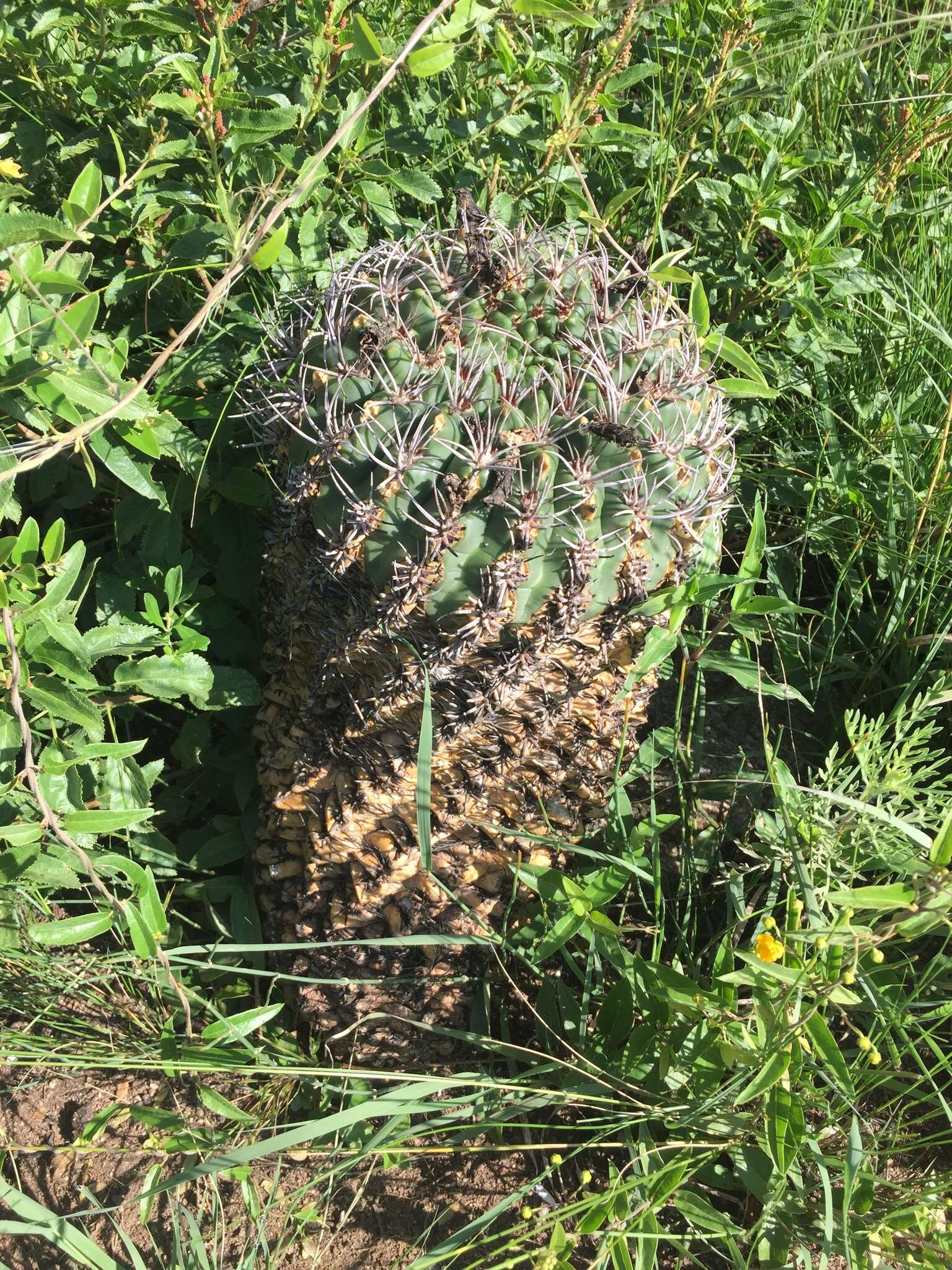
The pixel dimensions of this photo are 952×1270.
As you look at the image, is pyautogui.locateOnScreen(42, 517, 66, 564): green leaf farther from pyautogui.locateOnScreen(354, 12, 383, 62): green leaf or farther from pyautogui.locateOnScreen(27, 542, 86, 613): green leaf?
pyautogui.locateOnScreen(354, 12, 383, 62): green leaf

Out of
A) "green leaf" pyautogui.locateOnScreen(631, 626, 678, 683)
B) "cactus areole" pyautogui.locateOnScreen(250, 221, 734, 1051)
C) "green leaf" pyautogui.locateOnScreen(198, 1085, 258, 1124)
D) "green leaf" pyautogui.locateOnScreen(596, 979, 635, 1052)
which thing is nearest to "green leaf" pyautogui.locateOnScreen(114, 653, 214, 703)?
"cactus areole" pyautogui.locateOnScreen(250, 221, 734, 1051)

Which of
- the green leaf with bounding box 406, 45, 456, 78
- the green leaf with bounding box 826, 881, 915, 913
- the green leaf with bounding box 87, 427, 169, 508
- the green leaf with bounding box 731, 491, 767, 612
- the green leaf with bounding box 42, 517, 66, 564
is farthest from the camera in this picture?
the green leaf with bounding box 731, 491, 767, 612

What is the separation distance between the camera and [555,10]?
5.97ft

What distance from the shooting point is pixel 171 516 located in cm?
209

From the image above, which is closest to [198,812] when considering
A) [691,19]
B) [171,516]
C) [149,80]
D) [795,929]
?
[171,516]

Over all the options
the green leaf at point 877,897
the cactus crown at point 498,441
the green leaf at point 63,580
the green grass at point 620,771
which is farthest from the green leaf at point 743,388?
the green leaf at point 63,580

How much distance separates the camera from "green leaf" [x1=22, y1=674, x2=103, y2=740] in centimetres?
175

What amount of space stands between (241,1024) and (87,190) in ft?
4.89

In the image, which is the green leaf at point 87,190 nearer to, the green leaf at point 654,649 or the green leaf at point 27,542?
the green leaf at point 27,542

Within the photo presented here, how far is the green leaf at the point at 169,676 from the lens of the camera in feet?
6.46

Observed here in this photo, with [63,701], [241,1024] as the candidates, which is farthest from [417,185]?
[241,1024]

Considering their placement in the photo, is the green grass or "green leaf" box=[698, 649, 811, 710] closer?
the green grass

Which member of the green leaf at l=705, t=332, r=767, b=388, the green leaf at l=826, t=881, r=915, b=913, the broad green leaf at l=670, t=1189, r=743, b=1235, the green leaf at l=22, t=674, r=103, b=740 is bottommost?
the broad green leaf at l=670, t=1189, r=743, b=1235

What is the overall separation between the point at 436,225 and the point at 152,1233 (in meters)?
2.15
